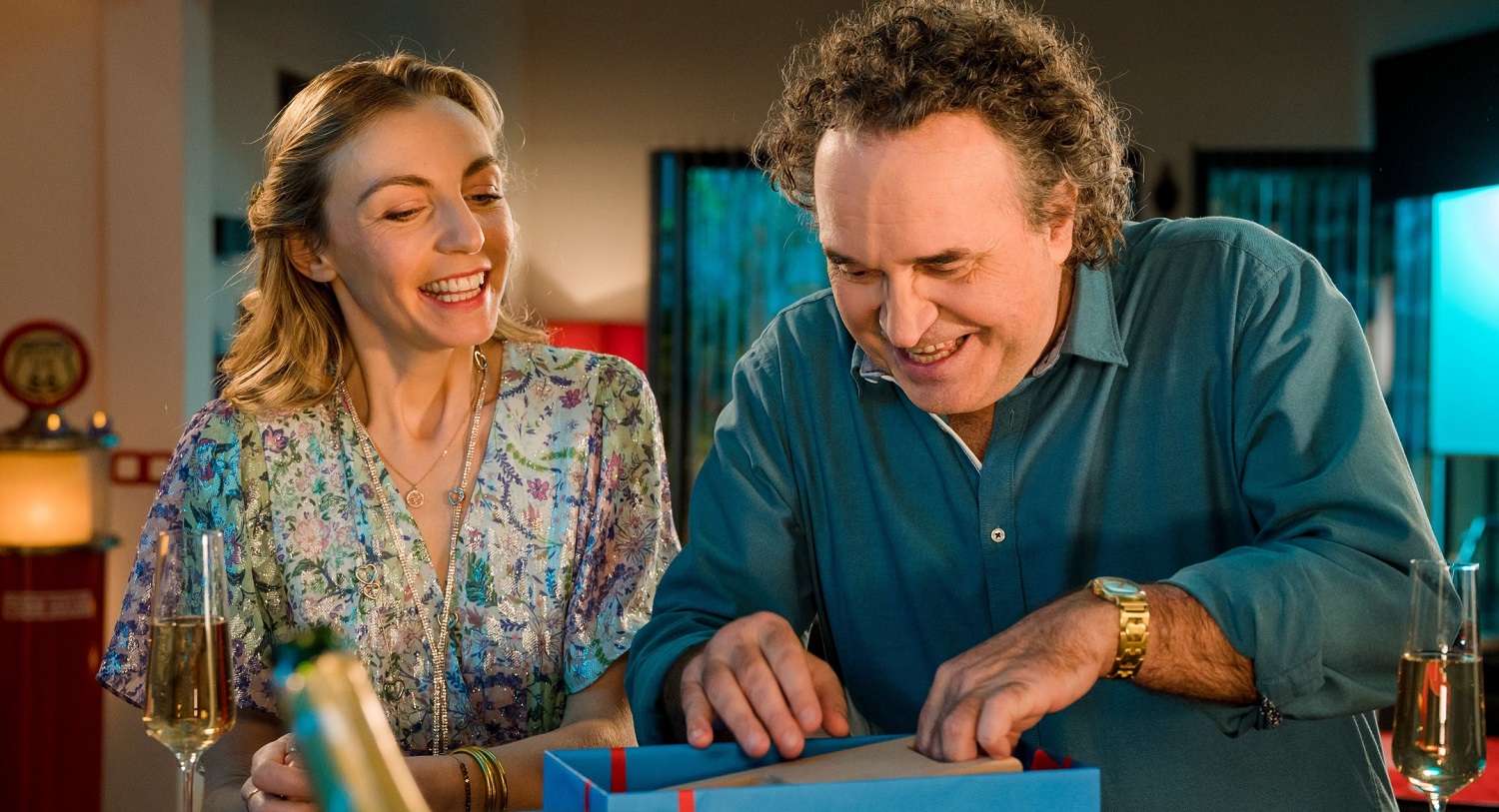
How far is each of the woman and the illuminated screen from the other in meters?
4.79

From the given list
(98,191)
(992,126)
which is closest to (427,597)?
(992,126)

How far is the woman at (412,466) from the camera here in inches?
75.0

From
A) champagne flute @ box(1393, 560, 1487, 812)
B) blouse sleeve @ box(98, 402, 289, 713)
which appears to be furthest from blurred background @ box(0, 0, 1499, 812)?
champagne flute @ box(1393, 560, 1487, 812)

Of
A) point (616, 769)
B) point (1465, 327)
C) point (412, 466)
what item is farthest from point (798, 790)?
point (1465, 327)

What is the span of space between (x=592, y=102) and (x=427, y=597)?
6.93 metres

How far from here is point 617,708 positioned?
1.87 m

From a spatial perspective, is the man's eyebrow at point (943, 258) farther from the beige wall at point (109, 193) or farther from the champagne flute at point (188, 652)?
the beige wall at point (109, 193)

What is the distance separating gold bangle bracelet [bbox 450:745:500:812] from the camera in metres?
1.63

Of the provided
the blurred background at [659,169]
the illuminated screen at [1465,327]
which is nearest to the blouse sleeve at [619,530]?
the blurred background at [659,169]

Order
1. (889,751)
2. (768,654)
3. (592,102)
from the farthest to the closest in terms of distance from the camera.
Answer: (592,102) < (768,654) < (889,751)

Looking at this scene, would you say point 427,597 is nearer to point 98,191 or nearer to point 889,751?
point 889,751

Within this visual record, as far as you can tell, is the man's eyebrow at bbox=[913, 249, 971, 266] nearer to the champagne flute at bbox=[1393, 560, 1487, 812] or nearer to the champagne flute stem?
the champagne flute at bbox=[1393, 560, 1487, 812]

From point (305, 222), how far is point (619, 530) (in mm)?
628

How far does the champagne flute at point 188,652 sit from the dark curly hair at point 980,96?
2.35 feet
